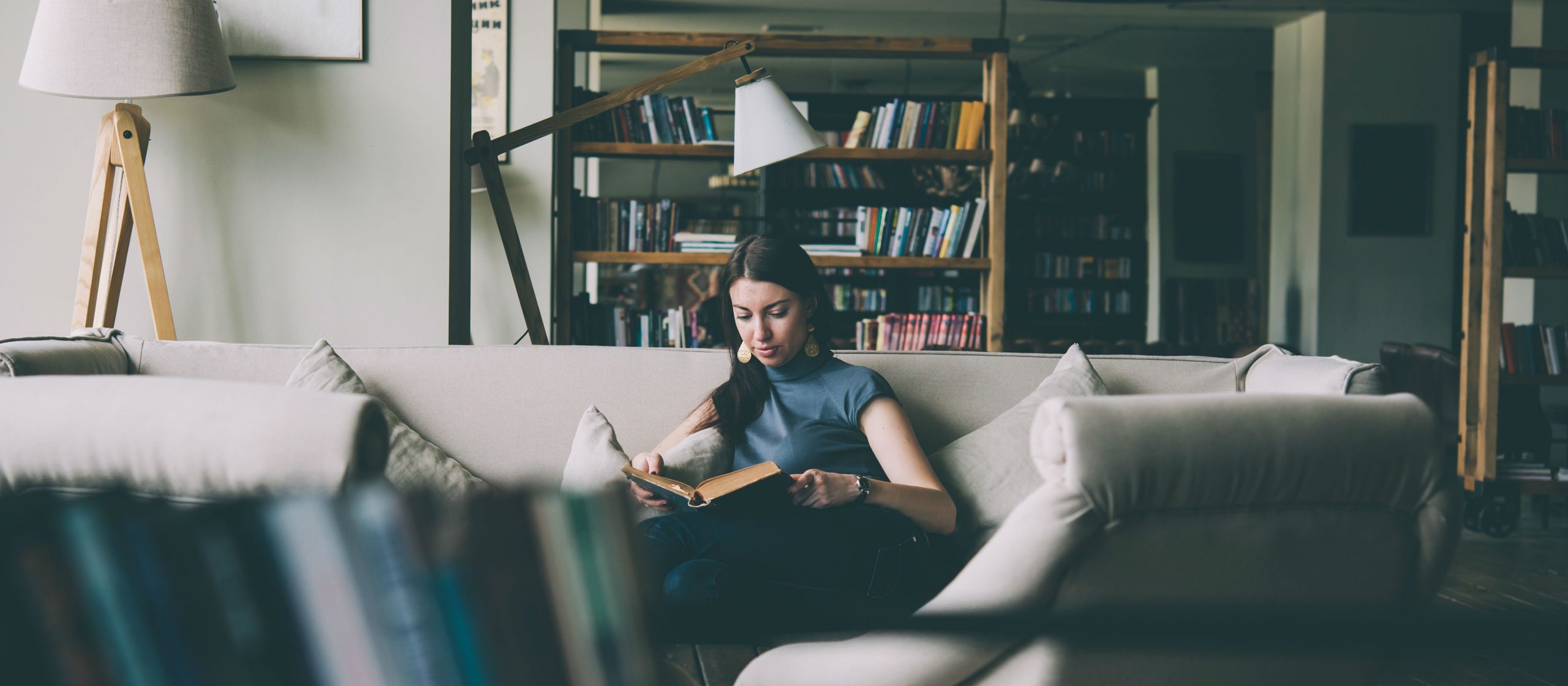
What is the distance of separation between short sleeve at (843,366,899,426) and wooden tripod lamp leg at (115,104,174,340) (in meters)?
1.74

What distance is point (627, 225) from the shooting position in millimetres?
4309

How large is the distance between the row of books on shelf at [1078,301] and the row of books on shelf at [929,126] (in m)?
4.06

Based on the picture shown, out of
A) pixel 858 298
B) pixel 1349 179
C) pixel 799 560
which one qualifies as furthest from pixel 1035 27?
pixel 799 560

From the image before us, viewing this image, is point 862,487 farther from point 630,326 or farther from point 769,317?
point 630,326

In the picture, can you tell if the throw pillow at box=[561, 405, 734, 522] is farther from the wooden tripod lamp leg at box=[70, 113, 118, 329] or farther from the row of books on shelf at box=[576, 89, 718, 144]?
the row of books on shelf at box=[576, 89, 718, 144]

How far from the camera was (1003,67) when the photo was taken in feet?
13.8

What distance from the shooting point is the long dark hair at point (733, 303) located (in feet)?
6.81

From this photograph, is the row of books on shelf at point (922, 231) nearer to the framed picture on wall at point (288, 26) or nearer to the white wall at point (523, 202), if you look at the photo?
the white wall at point (523, 202)

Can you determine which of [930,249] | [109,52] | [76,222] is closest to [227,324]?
[76,222]

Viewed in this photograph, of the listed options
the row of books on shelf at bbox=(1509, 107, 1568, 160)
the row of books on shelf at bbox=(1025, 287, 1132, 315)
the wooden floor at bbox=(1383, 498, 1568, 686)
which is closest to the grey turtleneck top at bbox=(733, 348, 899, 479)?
the wooden floor at bbox=(1383, 498, 1568, 686)

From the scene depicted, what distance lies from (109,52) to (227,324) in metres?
0.73

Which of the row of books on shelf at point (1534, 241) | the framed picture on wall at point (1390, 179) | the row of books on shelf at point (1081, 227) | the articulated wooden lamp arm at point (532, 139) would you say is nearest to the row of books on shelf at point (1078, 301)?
the row of books on shelf at point (1081, 227)

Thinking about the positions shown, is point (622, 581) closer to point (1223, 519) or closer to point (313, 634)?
point (313, 634)

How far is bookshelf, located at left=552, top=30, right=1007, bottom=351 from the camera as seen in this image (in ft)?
13.5
